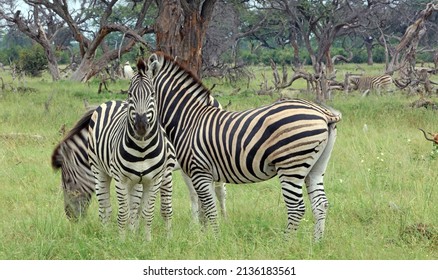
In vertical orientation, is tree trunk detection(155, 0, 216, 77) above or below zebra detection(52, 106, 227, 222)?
above

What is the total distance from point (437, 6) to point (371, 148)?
888 centimetres

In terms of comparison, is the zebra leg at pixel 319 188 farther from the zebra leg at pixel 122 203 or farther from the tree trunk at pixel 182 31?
the tree trunk at pixel 182 31

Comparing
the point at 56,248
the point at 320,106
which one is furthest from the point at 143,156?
the point at 320,106

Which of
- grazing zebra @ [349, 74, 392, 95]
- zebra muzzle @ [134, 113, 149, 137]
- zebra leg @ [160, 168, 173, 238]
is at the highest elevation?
zebra muzzle @ [134, 113, 149, 137]

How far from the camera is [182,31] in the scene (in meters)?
13.3

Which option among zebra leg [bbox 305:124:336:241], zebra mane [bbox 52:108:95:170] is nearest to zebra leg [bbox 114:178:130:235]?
zebra mane [bbox 52:108:95:170]

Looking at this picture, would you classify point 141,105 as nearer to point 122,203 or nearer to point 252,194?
point 122,203

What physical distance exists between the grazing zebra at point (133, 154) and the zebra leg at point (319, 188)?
4.00 ft

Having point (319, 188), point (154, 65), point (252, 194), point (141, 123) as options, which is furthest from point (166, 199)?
point (252, 194)

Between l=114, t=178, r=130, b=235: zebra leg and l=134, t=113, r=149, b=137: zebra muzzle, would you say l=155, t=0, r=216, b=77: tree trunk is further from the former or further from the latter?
l=134, t=113, r=149, b=137: zebra muzzle

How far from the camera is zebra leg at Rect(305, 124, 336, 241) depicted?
5.12 metres

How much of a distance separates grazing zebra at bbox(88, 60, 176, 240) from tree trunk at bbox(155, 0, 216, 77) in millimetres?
7476

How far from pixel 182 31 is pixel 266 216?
8123mm

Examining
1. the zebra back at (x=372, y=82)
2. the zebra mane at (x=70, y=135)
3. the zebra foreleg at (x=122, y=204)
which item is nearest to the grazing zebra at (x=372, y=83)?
the zebra back at (x=372, y=82)
